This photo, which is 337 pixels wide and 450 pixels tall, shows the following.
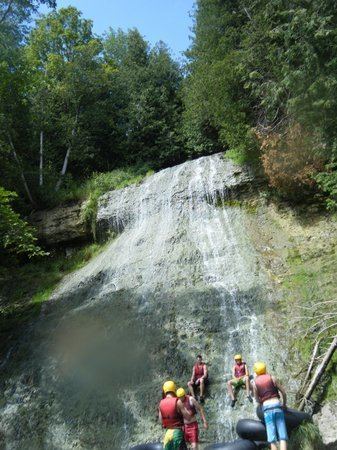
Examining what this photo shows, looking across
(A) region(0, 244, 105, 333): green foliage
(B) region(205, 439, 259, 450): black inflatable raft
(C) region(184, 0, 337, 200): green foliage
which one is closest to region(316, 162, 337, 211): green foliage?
(C) region(184, 0, 337, 200): green foliage

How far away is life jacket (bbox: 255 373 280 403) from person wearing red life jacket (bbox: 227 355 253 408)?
6.06ft

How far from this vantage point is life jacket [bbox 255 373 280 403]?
6.05 m

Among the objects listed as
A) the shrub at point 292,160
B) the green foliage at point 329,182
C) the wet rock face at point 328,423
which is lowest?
the wet rock face at point 328,423

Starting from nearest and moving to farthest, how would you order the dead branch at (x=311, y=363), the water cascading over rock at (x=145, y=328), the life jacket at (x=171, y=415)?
the life jacket at (x=171, y=415) < the dead branch at (x=311, y=363) < the water cascading over rock at (x=145, y=328)

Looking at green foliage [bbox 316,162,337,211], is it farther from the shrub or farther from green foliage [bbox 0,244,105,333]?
green foliage [bbox 0,244,105,333]

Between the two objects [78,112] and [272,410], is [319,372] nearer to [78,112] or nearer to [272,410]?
[272,410]

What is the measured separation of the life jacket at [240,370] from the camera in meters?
8.16

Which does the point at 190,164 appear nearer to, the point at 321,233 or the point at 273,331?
the point at 321,233

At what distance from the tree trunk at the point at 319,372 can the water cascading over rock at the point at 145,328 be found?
0.99 metres

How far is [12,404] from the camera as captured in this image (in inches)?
370

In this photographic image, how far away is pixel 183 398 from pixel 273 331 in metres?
3.48

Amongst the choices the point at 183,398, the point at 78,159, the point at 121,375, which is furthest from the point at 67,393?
the point at 78,159

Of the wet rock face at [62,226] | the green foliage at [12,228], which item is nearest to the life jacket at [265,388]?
the green foliage at [12,228]

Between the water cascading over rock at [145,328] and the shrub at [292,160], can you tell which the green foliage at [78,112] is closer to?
the water cascading over rock at [145,328]
